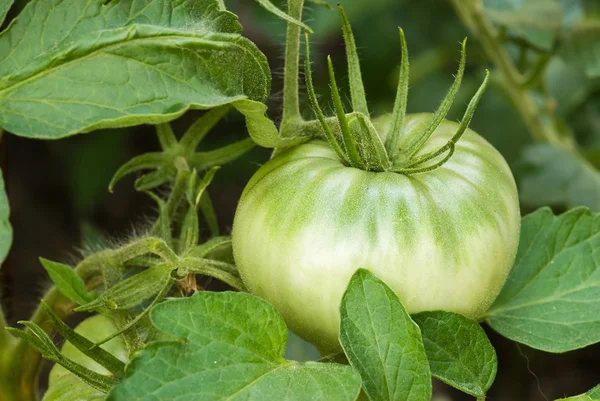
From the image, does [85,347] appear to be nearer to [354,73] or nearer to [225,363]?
[225,363]

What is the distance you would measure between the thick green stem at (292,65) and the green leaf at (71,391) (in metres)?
0.25

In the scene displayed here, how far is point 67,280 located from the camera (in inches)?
24.3

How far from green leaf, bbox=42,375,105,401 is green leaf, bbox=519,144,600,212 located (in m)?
0.73

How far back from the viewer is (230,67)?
1.77 feet

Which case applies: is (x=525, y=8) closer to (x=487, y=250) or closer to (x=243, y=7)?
(x=487, y=250)

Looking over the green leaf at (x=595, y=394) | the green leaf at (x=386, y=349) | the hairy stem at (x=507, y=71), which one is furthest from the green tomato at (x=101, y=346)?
the hairy stem at (x=507, y=71)

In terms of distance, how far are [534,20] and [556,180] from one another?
0.23 metres

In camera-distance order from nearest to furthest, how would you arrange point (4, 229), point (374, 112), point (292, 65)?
point (4, 229)
point (292, 65)
point (374, 112)

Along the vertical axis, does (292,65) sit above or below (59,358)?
above

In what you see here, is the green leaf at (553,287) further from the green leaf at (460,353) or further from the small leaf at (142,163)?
the small leaf at (142,163)

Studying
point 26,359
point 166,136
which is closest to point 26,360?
point 26,359

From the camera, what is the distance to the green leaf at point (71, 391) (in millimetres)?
600

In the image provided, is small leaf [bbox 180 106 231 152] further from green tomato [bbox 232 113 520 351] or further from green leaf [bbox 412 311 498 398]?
green leaf [bbox 412 311 498 398]

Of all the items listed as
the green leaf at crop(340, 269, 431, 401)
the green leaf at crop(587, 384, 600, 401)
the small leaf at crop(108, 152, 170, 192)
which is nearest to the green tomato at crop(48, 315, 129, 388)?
the small leaf at crop(108, 152, 170, 192)
